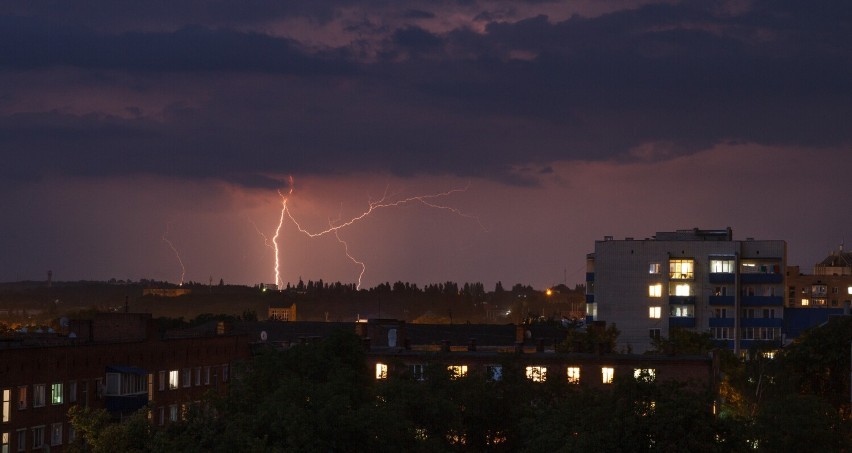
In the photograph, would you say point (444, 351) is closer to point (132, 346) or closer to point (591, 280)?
point (132, 346)

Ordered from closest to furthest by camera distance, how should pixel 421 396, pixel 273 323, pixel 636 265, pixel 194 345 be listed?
pixel 421 396
pixel 194 345
pixel 636 265
pixel 273 323

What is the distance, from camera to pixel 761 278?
148875 millimetres

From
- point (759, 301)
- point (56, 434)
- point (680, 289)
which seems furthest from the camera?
point (680, 289)

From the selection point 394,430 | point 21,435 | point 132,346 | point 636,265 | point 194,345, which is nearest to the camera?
point 394,430

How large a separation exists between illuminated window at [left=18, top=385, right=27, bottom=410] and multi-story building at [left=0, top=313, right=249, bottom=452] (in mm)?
68

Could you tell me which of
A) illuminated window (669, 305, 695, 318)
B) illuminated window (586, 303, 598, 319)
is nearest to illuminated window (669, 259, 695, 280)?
illuminated window (669, 305, 695, 318)

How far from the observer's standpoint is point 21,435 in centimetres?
8562

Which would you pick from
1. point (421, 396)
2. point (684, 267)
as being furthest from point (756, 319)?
point (421, 396)

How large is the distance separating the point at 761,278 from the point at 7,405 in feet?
307

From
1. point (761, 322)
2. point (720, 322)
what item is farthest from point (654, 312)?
point (761, 322)

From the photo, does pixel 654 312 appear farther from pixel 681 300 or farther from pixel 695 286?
pixel 695 286

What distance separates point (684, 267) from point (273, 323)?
5930cm

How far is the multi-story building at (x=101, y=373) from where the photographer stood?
282ft

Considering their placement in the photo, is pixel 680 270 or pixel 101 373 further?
pixel 680 270
